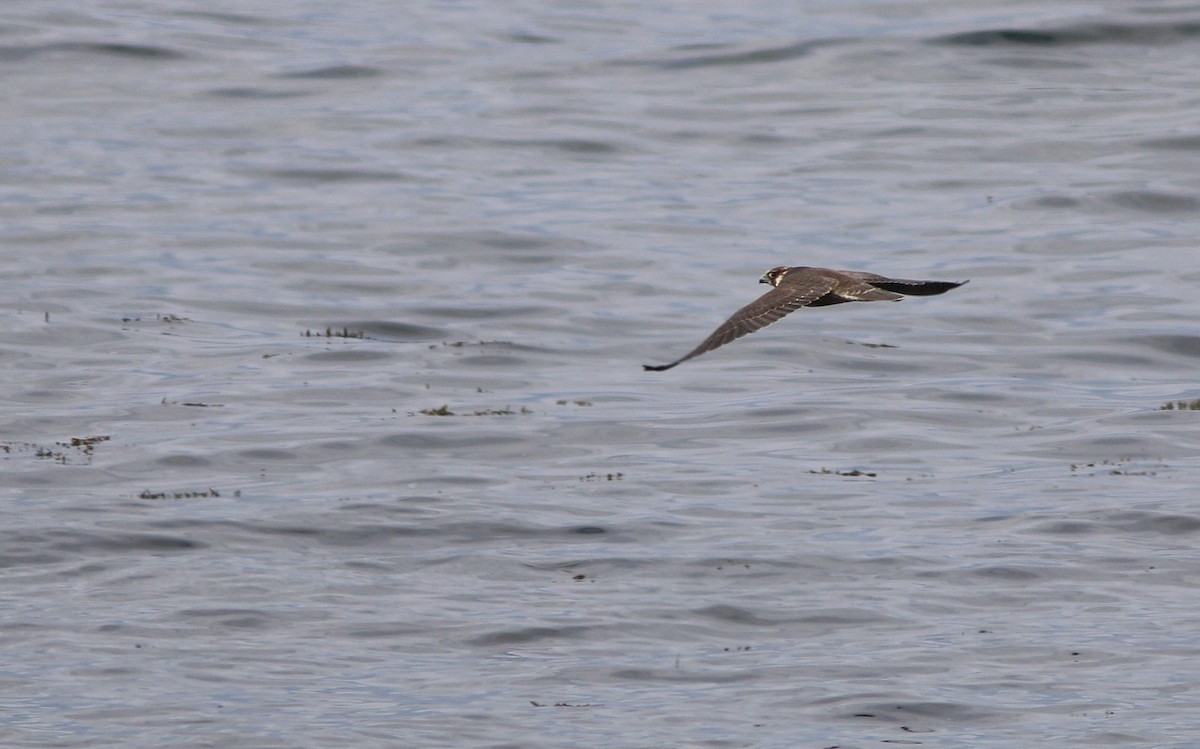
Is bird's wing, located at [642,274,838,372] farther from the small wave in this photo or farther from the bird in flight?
the small wave

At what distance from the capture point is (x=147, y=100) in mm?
38375

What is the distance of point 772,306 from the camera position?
482 inches

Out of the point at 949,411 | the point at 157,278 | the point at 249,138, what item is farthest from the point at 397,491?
the point at 249,138

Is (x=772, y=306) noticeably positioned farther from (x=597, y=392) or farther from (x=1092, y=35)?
(x=1092, y=35)

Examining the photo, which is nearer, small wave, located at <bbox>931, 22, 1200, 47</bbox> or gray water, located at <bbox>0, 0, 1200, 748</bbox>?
gray water, located at <bbox>0, 0, 1200, 748</bbox>

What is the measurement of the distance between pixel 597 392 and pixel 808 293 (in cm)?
951

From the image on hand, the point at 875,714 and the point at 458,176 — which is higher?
the point at 458,176

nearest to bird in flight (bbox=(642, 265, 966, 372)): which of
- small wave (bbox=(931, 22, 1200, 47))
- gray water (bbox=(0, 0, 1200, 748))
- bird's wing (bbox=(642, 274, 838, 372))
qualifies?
bird's wing (bbox=(642, 274, 838, 372))

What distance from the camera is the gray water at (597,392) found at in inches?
554

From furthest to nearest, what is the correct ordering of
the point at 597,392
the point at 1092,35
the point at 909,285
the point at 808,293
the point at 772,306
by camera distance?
the point at 1092,35 < the point at 597,392 < the point at 808,293 < the point at 772,306 < the point at 909,285

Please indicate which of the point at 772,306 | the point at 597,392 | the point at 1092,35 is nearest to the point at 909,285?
the point at 772,306

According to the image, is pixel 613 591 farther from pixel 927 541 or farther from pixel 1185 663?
pixel 1185 663

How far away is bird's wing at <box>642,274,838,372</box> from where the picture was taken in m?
11.6

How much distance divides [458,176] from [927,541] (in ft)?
60.4
